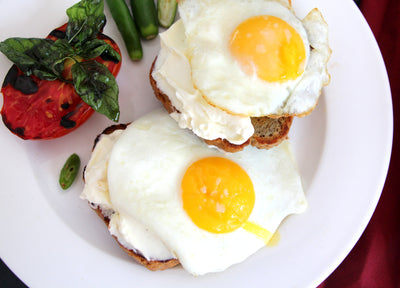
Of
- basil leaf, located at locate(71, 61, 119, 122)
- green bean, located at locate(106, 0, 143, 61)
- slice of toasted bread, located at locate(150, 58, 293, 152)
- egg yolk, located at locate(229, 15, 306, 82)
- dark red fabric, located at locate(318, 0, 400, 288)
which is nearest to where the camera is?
egg yolk, located at locate(229, 15, 306, 82)

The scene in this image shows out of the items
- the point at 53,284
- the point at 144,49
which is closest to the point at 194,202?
the point at 53,284

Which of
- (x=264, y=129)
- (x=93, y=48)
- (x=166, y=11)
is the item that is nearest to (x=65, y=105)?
(x=93, y=48)

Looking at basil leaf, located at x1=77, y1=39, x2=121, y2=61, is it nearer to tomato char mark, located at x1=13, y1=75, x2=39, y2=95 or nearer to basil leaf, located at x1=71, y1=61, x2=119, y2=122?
basil leaf, located at x1=71, y1=61, x2=119, y2=122

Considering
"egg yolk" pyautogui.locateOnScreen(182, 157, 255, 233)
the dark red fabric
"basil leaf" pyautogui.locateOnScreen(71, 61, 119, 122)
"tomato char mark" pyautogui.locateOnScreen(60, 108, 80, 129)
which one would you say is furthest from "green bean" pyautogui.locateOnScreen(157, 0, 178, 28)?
the dark red fabric

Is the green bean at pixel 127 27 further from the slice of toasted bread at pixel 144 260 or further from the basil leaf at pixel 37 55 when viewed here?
the slice of toasted bread at pixel 144 260

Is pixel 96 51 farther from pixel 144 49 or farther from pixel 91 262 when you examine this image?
pixel 91 262

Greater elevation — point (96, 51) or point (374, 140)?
point (96, 51)
